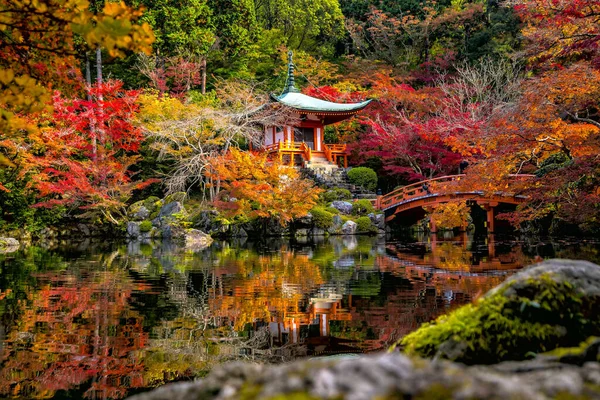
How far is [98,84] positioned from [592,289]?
22.9m

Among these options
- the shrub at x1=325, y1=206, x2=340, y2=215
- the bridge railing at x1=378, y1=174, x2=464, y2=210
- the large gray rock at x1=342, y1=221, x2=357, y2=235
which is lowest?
the large gray rock at x1=342, y1=221, x2=357, y2=235

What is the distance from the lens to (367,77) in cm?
3044

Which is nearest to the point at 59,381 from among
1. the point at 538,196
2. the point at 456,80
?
the point at 538,196

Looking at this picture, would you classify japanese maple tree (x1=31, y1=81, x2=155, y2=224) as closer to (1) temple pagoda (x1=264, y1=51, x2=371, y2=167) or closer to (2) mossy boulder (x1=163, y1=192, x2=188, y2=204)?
(2) mossy boulder (x1=163, y1=192, x2=188, y2=204)

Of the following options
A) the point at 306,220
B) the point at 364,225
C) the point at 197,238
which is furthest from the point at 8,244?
the point at 364,225

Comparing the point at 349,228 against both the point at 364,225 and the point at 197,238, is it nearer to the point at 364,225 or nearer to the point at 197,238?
the point at 364,225

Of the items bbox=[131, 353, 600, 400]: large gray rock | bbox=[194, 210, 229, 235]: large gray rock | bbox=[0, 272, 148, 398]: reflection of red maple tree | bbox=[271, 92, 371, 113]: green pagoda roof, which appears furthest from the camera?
bbox=[271, 92, 371, 113]: green pagoda roof

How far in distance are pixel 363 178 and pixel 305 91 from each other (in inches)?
281

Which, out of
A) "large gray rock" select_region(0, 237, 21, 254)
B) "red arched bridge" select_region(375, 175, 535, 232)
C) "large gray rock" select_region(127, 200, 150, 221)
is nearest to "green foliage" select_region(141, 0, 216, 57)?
"large gray rock" select_region(127, 200, 150, 221)

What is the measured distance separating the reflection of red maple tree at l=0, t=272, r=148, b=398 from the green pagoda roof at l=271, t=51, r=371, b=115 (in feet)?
65.5

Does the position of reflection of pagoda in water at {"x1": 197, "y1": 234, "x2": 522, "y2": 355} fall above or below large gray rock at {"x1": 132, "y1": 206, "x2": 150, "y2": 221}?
below

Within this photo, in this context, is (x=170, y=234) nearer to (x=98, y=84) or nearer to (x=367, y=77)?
(x=98, y=84)

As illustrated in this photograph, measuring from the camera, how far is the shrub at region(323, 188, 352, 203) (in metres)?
24.7

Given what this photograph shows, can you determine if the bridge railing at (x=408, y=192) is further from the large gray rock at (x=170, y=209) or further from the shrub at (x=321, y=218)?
the large gray rock at (x=170, y=209)
